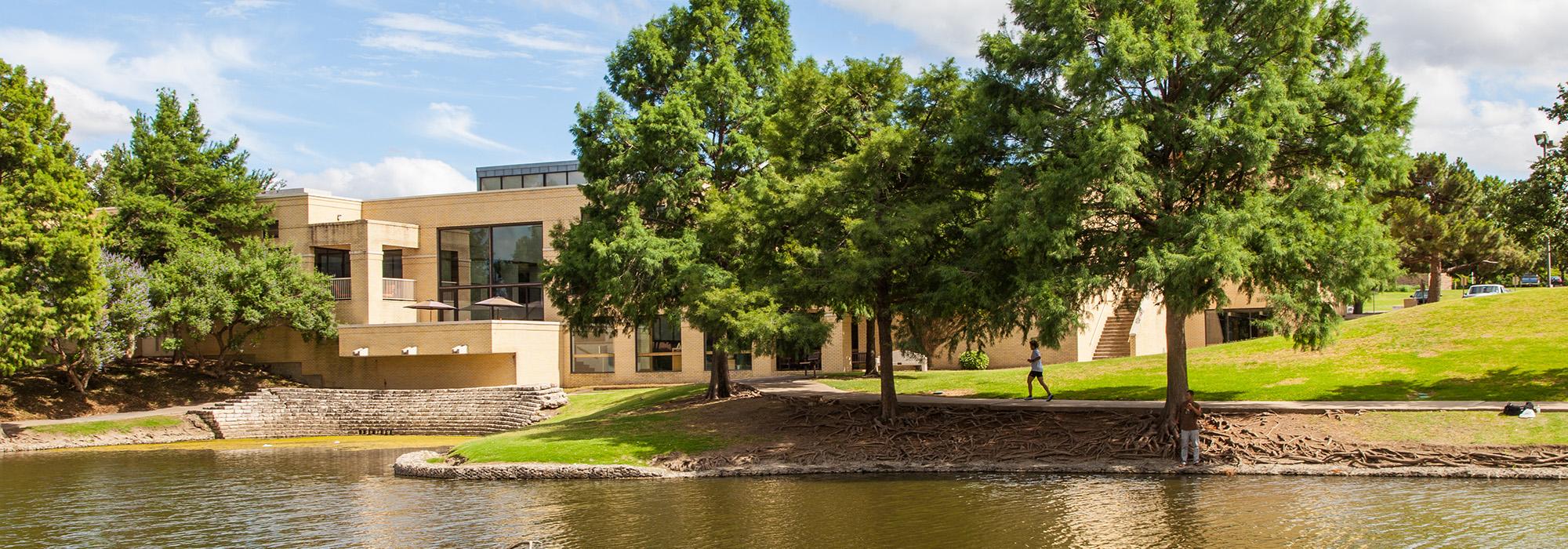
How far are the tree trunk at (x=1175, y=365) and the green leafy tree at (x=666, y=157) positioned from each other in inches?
457

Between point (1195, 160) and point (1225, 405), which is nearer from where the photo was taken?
point (1195, 160)

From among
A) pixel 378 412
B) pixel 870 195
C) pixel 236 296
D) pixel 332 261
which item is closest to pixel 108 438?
pixel 378 412

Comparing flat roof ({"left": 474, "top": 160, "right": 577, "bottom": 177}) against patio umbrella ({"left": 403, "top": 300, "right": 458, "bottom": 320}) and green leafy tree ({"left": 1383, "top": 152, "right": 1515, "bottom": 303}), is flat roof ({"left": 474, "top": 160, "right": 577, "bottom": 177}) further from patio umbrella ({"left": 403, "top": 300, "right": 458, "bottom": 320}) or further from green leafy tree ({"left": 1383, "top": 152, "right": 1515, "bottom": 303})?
green leafy tree ({"left": 1383, "top": 152, "right": 1515, "bottom": 303})

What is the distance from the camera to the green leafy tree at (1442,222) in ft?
159

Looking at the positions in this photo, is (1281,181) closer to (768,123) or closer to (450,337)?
(768,123)

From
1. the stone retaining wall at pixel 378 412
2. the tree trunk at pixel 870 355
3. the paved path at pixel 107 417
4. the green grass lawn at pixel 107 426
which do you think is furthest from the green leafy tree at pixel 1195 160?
the paved path at pixel 107 417

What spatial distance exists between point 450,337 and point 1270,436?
32.8m

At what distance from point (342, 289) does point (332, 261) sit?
8.12ft

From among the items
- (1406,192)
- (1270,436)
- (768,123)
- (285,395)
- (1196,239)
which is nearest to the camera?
(1196,239)

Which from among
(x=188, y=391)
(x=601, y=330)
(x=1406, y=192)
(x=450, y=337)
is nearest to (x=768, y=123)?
(x=601, y=330)

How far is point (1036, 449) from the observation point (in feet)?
83.3

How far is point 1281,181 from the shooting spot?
2539cm

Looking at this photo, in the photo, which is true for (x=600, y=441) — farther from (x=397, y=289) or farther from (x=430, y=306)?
(x=397, y=289)

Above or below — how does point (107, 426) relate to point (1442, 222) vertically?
below
